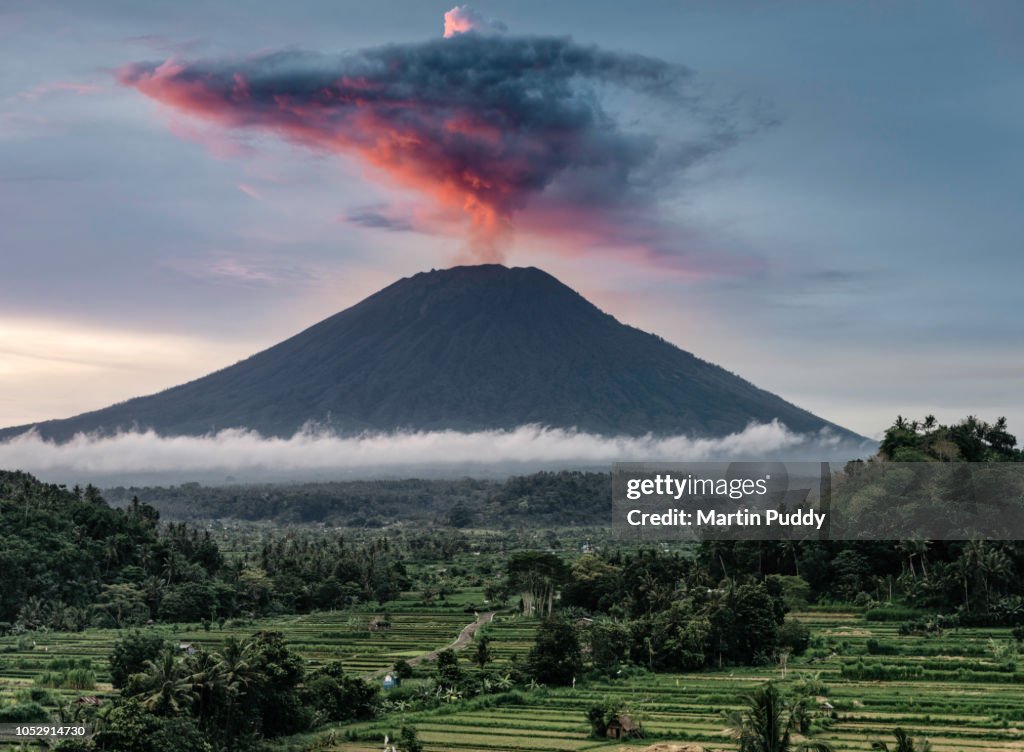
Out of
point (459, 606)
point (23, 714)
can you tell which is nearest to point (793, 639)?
point (459, 606)

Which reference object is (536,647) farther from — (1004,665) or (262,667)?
(1004,665)

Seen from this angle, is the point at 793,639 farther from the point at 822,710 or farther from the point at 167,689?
the point at 167,689

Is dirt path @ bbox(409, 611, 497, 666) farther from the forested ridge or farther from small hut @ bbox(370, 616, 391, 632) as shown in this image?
small hut @ bbox(370, 616, 391, 632)

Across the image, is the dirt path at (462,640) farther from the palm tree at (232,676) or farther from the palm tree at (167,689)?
the palm tree at (167,689)

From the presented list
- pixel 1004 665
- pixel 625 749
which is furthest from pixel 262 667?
pixel 1004 665

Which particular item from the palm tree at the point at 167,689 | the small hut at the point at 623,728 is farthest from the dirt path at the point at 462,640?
the palm tree at the point at 167,689
